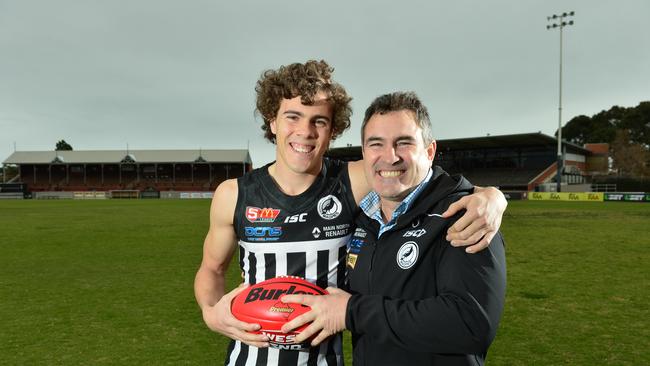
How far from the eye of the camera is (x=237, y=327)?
2221 millimetres

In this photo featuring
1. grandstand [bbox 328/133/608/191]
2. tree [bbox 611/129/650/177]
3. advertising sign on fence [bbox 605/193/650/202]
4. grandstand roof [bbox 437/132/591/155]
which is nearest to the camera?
advertising sign on fence [bbox 605/193/650/202]

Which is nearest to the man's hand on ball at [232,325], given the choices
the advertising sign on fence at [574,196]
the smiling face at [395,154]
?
the smiling face at [395,154]

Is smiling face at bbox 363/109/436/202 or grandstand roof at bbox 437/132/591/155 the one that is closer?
smiling face at bbox 363/109/436/202

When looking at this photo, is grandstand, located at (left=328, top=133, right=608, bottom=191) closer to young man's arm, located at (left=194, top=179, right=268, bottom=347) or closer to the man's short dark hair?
young man's arm, located at (left=194, top=179, right=268, bottom=347)

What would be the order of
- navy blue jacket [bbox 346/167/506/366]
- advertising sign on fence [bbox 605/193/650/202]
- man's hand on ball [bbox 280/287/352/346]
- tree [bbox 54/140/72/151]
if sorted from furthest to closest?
tree [bbox 54/140/72/151] → advertising sign on fence [bbox 605/193/650/202] → man's hand on ball [bbox 280/287/352/346] → navy blue jacket [bbox 346/167/506/366]

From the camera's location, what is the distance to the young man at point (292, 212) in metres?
2.62

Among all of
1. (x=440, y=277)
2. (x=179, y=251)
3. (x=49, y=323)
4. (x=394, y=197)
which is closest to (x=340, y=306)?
(x=440, y=277)

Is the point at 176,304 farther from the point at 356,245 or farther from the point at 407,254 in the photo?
the point at 407,254

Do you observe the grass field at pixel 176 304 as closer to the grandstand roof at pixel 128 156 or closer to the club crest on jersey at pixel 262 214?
the club crest on jersey at pixel 262 214

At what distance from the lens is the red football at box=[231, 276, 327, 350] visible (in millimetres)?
2123

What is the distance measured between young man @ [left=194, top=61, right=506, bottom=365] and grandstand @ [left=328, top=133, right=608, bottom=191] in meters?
46.4

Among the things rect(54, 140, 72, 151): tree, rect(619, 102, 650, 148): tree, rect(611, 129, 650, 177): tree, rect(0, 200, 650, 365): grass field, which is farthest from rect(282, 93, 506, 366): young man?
rect(54, 140, 72, 151): tree

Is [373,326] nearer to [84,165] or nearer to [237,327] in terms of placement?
[237,327]

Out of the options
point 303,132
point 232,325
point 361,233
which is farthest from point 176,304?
point 361,233
